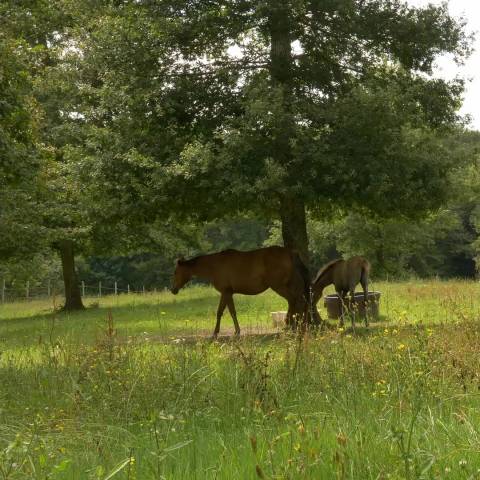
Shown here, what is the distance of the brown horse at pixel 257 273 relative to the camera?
645 inches

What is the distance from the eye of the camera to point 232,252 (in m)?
16.6

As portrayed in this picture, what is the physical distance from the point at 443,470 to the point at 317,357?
12.0 ft

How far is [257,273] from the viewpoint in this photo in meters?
16.5

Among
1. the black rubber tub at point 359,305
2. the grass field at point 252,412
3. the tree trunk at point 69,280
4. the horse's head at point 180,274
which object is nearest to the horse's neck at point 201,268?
the horse's head at point 180,274

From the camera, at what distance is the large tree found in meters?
14.9

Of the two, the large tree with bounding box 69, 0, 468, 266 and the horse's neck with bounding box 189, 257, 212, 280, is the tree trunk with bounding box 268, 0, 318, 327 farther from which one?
the horse's neck with bounding box 189, 257, 212, 280

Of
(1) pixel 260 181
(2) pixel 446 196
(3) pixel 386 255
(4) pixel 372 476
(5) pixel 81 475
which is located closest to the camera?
(4) pixel 372 476

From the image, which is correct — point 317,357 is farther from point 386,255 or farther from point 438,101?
point 386,255

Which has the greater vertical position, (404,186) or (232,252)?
(404,186)

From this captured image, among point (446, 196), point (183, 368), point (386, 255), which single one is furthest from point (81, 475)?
point (386, 255)

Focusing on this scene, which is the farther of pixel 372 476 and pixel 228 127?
pixel 228 127

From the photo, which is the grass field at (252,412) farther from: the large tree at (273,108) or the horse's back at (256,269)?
the horse's back at (256,269)

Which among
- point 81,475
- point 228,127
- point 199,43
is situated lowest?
point 81,475

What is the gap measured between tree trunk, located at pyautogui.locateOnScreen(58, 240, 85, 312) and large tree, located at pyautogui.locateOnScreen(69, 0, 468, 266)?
16.3 meters
